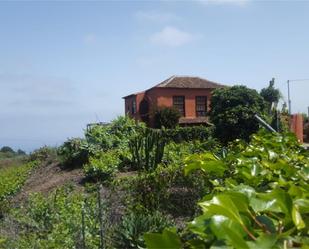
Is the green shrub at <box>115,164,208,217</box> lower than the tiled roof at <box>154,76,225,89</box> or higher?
lower

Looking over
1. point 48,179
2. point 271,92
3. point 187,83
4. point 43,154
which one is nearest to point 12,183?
point 48,179

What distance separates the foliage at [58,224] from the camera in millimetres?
7527

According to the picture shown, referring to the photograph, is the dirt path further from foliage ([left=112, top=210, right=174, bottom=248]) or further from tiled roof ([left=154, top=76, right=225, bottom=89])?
tiled roof ([left=154, top=76, right=225, bottom=89])

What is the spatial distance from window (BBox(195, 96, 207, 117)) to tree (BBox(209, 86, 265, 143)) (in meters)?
16.1

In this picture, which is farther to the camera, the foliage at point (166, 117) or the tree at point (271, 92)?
the tree at point (271, 92)

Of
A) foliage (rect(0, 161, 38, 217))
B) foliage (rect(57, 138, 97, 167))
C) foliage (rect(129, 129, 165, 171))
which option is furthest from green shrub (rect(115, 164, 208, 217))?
foliage (rect(57, 138, 97, 167))

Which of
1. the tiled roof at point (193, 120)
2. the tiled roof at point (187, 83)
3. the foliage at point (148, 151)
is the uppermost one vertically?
the tiled roof at point (187, 83)

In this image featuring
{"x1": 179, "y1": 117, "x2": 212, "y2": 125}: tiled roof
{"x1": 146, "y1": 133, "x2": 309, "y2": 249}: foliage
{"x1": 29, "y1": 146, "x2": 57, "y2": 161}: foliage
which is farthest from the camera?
{"x1": 179, "y1": 117, "x2": 212, "y2": 125}: tiled roof

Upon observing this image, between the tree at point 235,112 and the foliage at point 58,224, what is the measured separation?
27.9 feet

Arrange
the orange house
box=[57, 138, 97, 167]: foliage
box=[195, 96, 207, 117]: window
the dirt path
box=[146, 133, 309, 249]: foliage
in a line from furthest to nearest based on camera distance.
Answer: box=[195, 96, 207, 117]: window, the orange house, box=[57, 138, 97, 167]: foliage, the dirt path, box=[146, 133, 309, 249]: foliage

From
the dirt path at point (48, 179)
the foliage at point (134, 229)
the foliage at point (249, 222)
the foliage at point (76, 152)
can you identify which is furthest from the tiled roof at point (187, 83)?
the foliage at point (249, 222)

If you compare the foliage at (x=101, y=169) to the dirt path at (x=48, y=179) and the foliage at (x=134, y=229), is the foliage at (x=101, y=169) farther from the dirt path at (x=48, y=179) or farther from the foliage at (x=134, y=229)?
the foliage at (x=134, y=229)

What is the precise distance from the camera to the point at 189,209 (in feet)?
30.7

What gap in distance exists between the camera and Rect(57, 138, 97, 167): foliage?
18062 millimetres
